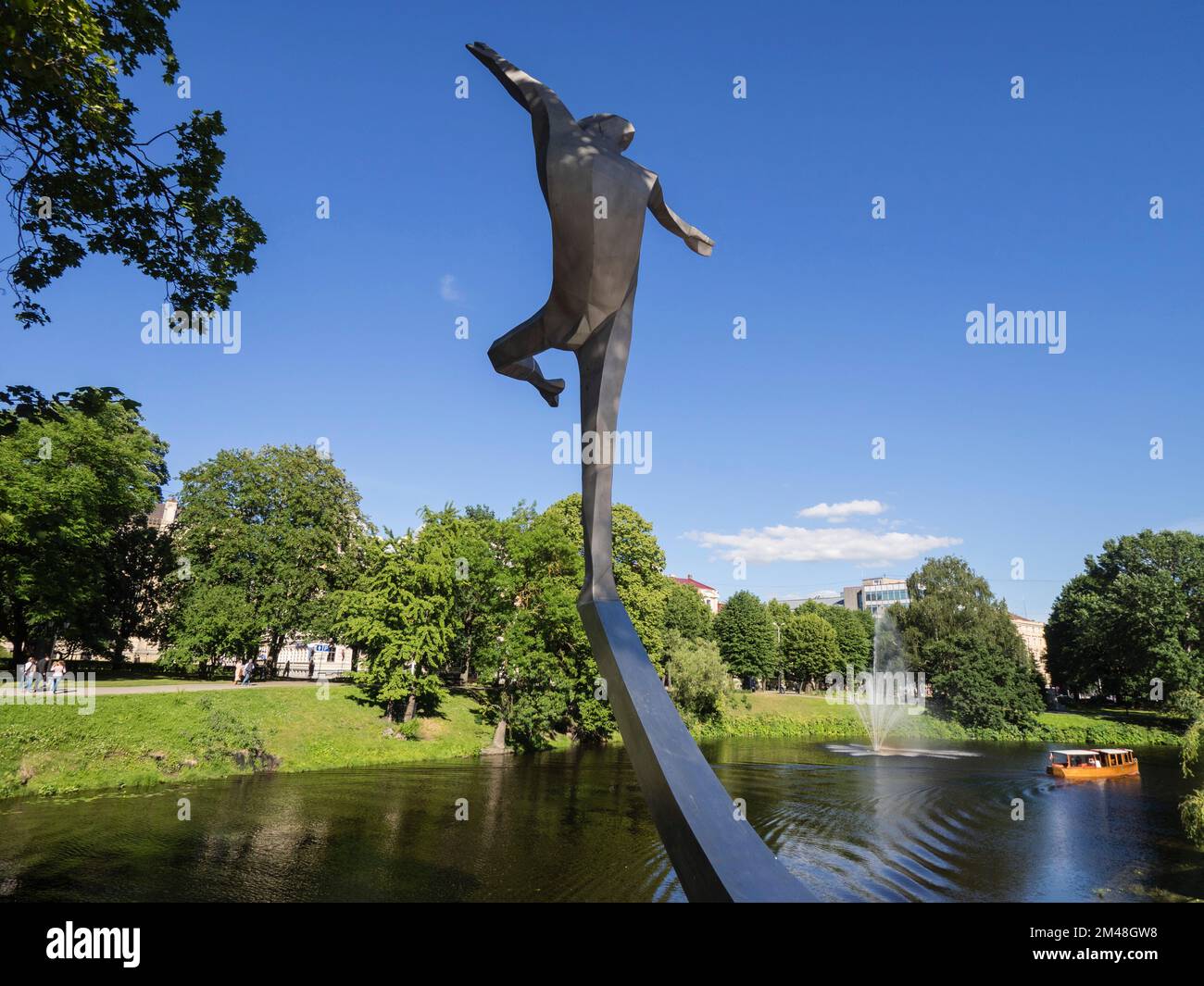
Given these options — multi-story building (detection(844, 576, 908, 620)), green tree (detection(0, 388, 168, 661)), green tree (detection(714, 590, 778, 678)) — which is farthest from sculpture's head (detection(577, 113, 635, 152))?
multi-story building (detection(844, 576, 908, 620))

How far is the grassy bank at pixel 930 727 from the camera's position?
44031 mm

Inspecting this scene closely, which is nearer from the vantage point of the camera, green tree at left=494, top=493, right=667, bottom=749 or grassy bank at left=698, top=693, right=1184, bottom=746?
green tree at left=494, top=493, right=667, bottom=749

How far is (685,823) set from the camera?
5.69 metres

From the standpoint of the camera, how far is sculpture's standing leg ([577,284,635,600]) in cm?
734

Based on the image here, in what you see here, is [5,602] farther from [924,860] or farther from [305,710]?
[924,860]

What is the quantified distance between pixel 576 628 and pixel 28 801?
19275 millimetres

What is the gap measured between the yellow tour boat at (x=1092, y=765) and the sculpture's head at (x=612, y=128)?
3340cm

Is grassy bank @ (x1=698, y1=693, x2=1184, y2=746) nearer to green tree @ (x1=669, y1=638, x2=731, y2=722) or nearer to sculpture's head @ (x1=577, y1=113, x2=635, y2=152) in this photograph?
green tree @ (x1=669, y1=638, x2=731, y2=722)

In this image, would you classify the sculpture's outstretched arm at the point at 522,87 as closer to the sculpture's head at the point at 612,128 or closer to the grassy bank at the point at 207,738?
the sculpture's head at the point at 612,128

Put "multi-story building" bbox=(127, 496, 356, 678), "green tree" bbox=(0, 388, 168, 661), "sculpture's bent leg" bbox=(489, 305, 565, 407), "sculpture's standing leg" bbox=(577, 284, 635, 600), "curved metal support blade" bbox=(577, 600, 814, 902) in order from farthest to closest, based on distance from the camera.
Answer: "multi-story building" bbox=(127, 496, 356, 678)
"green tree" bbox=(0, 388, 168, 661)
"sculpture's bent leg" bbox=(489, 305, 565, 407)
"sculpture's standing leg" bbox=(577, 284, 635, 600)
"curved metal support blade" bbox=(577, 600, 814, 902)

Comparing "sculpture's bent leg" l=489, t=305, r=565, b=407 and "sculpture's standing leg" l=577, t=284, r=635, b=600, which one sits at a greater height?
"sculpture's bent leg" l=489, t=305, r=565, b=407

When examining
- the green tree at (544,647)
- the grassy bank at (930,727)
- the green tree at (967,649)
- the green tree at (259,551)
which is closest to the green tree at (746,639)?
the grassy bank at (930,727)

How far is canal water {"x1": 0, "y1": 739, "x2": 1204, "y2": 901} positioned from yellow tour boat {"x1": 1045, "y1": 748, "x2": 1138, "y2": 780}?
5.44 ft
